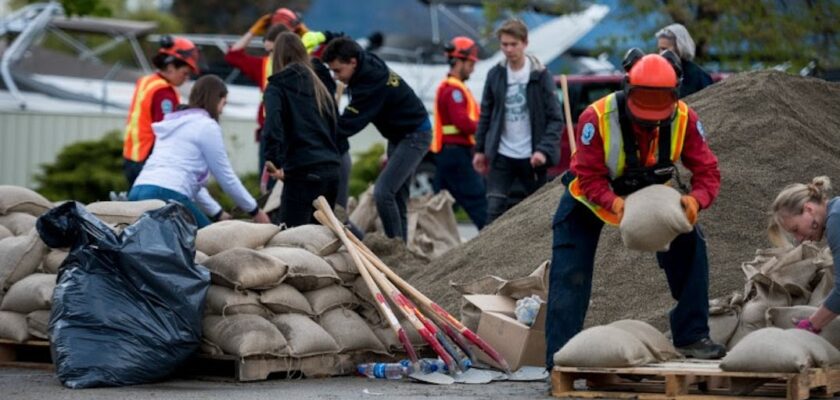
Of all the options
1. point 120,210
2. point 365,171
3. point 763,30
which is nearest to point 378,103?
point 120,210

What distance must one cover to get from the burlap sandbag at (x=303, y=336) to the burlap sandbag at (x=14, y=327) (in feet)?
4.48

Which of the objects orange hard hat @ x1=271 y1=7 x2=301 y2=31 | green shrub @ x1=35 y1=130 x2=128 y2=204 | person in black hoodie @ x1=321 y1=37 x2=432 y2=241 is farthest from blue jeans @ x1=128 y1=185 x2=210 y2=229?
green shrub @ x1=35 y1=130 x2=128 y2=204

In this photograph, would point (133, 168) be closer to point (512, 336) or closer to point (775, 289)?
point (512, 336)

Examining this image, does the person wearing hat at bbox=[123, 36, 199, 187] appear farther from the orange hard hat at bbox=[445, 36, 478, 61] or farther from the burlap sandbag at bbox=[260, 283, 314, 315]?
the burlap sandbag at bbox=[260, 283, 314, 315]

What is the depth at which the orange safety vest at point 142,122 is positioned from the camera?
11961 millimetres

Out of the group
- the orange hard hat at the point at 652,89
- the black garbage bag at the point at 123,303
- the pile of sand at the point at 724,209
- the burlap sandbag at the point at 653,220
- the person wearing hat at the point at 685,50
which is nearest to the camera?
the burlap sandbag at the point at 653,220

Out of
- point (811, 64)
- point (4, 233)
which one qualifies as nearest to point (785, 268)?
point (4, 233)

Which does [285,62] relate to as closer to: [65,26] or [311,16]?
[65,26]

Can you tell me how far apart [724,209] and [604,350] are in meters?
2.81

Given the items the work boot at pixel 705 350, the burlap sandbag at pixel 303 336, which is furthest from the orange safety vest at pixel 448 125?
the work boot at pixel 705 350

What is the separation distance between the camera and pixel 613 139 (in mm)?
7238

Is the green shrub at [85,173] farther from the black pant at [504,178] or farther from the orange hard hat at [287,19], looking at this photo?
the black pant at [504,178]

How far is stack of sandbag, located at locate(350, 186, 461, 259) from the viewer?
13.7m

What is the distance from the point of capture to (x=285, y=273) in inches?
327
